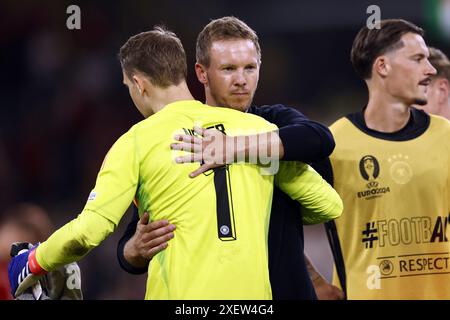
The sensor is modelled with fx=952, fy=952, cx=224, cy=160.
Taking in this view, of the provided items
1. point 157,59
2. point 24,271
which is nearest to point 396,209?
point 157,59

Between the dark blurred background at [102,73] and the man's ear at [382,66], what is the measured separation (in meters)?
3.65

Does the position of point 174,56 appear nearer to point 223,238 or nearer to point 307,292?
point 223,238

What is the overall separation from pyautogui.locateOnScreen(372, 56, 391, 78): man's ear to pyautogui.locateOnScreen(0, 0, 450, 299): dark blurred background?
3.65 meters

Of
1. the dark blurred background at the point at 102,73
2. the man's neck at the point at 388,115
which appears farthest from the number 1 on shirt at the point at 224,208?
the dark blurred background at the point at 102,73

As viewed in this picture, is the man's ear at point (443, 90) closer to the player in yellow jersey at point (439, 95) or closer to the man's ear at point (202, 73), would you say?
the player in yellow jersey at point (439, 95)

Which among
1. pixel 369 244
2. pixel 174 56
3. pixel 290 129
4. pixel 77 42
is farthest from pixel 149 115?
pixel 77 42

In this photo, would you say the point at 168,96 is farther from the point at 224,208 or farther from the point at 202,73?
the point at 224,208

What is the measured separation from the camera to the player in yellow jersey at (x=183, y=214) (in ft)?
11.3

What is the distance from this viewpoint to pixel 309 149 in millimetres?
3641

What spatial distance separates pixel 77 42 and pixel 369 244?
6391 mm

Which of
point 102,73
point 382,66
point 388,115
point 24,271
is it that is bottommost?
point 24,271

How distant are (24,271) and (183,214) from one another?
66 centimetres

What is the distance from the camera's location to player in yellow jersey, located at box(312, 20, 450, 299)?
457 cm

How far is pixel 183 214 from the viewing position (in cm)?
351
